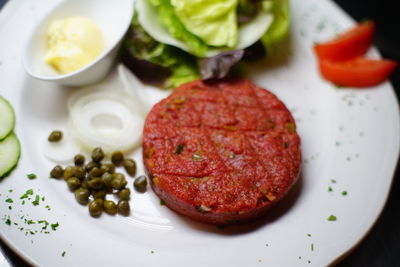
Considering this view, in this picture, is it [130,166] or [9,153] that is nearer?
[9,153]

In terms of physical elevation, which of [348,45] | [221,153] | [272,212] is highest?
[348,45]

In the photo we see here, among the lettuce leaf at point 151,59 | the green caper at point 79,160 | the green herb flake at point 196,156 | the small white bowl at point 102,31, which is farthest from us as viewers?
the lettuce leaf at point 151,59

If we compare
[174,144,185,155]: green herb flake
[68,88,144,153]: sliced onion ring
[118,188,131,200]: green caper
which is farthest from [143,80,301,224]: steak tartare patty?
[68,88,144,153]: sliced onion ring

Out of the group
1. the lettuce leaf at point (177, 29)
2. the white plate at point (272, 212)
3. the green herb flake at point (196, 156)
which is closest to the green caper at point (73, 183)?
the white plate at point (272, 212)

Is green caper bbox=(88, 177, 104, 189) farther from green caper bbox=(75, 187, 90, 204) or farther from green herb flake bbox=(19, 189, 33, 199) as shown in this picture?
green herb flake bbox=(19, 189, 33, 199)

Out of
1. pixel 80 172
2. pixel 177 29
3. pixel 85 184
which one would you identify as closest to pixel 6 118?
pixel 80 172

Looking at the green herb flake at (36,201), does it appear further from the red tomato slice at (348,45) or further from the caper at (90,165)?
the red tomato slice at (348,45)

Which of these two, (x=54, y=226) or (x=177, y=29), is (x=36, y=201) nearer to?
(x=54, y=226)
